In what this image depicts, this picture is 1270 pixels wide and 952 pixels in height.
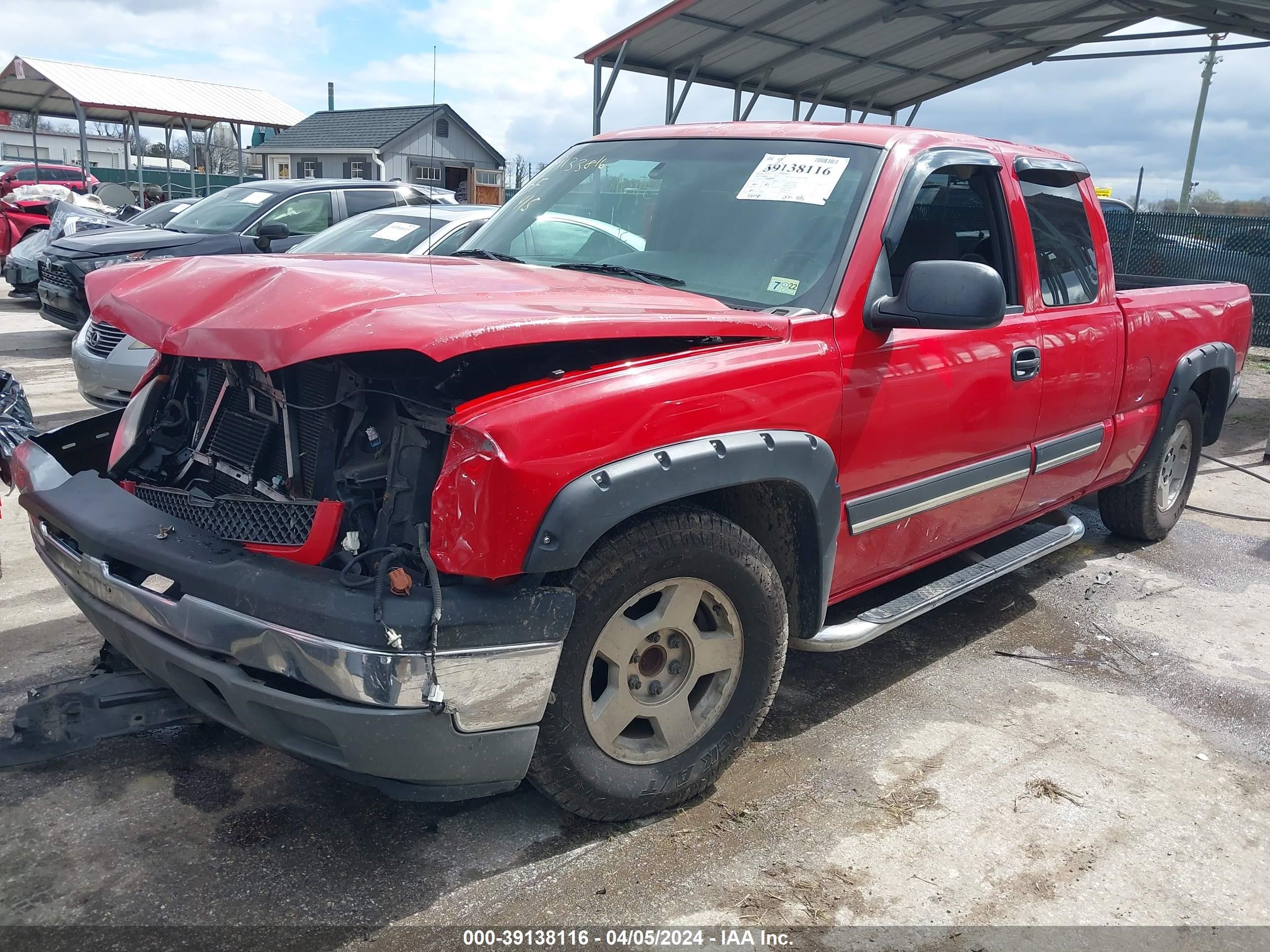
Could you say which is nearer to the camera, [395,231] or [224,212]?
[395,231]

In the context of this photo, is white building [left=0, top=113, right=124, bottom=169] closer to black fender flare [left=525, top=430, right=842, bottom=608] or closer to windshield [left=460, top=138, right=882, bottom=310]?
windshield [left=460, top=138, right=882, bottom=310]

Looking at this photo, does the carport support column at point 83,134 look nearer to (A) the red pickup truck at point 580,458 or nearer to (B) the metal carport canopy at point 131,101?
(B) the metal carport canopy at point 131,101

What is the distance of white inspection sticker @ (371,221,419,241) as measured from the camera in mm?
7137

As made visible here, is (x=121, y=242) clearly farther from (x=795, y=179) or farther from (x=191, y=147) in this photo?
(x=191, y=147)

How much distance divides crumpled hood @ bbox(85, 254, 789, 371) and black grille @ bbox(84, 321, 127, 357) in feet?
12.9

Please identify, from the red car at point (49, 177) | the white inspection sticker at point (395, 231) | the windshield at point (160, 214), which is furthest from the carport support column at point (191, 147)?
the white inspection sticker at point (395, 231)

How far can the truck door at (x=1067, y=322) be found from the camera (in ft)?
13.1

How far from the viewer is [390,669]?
2.18 meters

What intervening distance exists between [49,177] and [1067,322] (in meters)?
29.7

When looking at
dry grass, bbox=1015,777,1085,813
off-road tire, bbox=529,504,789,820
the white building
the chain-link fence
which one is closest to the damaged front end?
off-road tire, bbox=529,504,789,820

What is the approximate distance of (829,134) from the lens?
3.59 m

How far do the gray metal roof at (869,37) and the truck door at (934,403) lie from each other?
733cm

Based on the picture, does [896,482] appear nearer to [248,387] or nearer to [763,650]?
[763,650]

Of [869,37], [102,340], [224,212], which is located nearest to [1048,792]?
[102,340]
